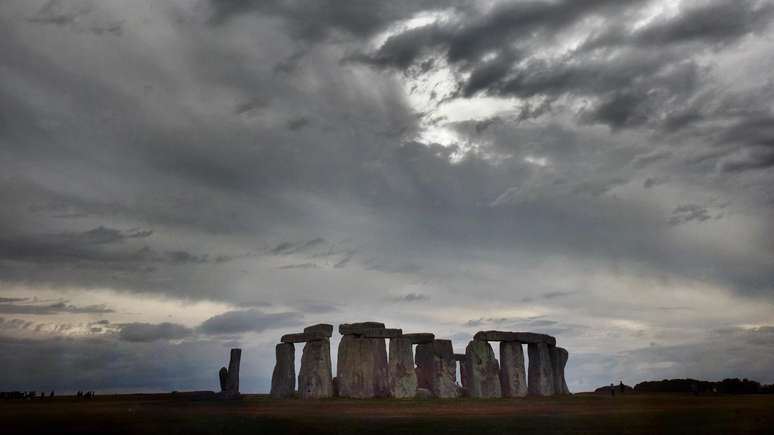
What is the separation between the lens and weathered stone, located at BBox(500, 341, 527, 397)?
36375 mm

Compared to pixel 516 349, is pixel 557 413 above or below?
below

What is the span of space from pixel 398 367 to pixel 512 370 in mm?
6378

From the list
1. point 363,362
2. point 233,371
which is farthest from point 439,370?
point 233,371

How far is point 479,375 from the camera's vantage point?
35.3m

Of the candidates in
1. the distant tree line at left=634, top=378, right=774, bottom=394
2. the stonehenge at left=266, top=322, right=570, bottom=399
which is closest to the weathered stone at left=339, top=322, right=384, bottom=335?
the stonehenge at left=266, top=322, right=570, bottom=399

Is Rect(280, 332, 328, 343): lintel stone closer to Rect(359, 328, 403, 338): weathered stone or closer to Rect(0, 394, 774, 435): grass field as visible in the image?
Rect(359, 328, 403, 338): weathered stone

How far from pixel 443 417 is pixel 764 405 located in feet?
39.9

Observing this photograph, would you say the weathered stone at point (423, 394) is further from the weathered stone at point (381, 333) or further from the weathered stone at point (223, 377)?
the weathered stone at point (223, 377)

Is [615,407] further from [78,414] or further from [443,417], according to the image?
[78,414]

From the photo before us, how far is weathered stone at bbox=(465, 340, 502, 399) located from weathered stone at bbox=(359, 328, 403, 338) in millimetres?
3921

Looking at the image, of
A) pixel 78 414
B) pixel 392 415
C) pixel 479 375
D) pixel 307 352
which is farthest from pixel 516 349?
pixel 78 414

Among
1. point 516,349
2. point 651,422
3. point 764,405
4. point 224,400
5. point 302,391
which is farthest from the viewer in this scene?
point 516,349

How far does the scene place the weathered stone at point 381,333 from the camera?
34500 mm

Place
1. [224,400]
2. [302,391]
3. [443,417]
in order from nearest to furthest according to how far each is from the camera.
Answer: [443,417], [224,400], [302,391]
